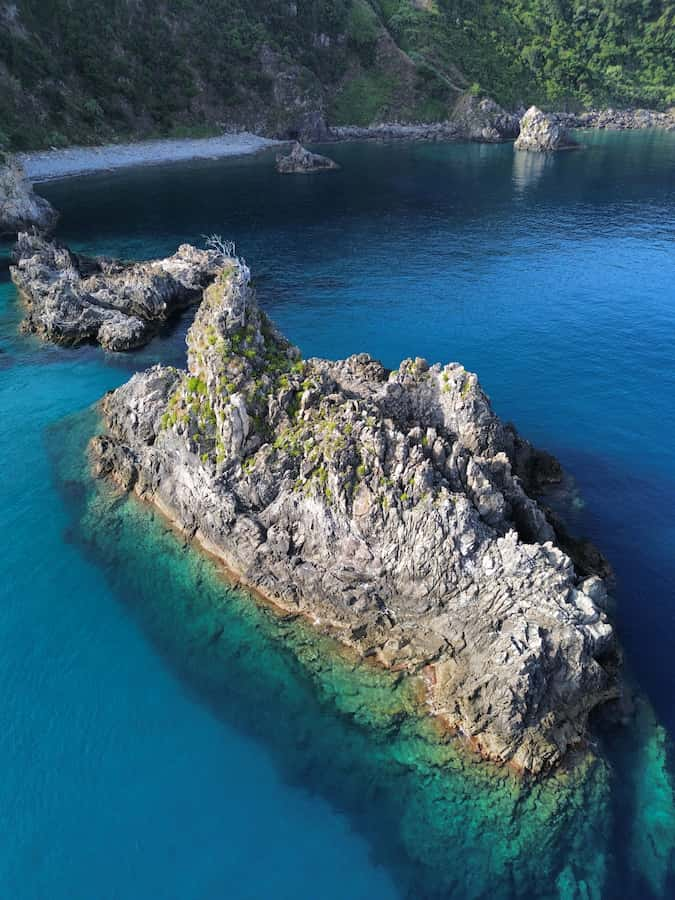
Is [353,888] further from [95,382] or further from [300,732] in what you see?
[95,382]

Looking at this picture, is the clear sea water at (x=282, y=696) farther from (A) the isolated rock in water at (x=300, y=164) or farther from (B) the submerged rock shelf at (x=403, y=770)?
(A) the isolated rock in water at (x=300, y=164)

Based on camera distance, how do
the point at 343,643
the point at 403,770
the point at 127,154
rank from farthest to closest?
the point at 127,154 < the point at 343,643 < the point at 403,770

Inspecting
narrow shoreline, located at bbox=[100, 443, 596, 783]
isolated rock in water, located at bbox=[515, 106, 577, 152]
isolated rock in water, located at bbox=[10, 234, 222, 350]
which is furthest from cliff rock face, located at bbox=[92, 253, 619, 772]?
isolated rock in water, located at bbox=[515, 106, 577, 152]

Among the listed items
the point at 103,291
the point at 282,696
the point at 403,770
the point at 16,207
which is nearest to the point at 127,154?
the point at 16,207

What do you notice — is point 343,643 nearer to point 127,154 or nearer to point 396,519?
point 396,519

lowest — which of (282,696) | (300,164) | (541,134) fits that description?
(282,696)

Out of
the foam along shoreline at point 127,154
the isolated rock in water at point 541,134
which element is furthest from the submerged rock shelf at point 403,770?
the isolated rock in water at point 541,134
